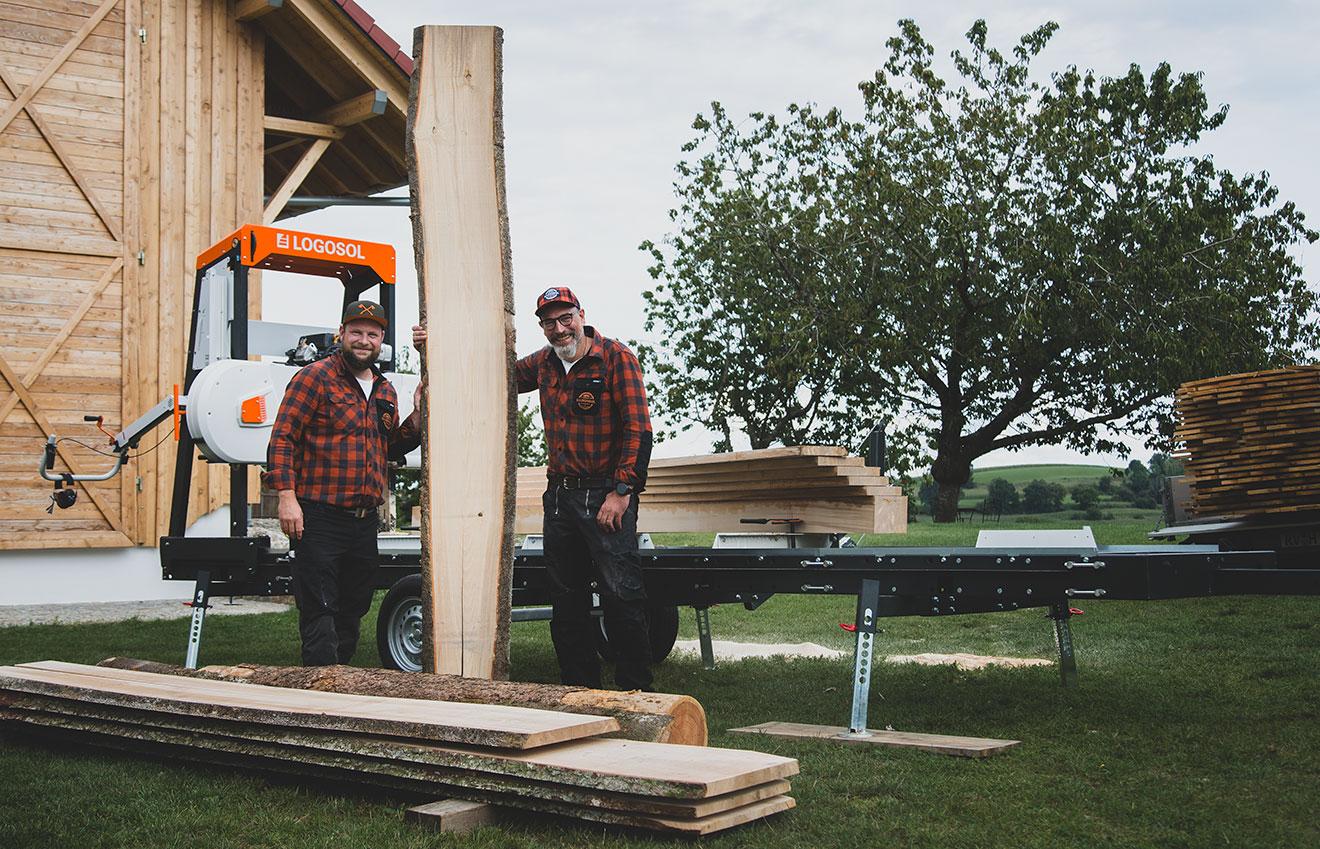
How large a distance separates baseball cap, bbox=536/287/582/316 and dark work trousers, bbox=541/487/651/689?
3.11ft

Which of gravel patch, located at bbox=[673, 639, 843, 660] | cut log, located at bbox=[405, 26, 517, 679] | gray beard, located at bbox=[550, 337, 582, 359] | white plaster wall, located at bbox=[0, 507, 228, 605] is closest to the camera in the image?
cut log, located at bbox=[405, 26, 517, 679]

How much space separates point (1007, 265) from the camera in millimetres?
32594

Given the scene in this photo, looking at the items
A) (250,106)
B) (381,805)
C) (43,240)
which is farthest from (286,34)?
(381,805)

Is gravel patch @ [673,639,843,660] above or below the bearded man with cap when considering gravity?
below

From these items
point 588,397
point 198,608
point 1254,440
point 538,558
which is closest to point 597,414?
point 588,397

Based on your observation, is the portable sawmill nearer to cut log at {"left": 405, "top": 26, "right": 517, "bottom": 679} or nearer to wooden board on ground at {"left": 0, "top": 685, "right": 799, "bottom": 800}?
cut log at {"left": 405, "top": 26, "right": 517, "bottom": 679}

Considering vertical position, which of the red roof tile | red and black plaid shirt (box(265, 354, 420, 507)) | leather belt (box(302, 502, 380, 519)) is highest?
the red roof tile

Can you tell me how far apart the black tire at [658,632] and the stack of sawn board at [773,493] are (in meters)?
0.88

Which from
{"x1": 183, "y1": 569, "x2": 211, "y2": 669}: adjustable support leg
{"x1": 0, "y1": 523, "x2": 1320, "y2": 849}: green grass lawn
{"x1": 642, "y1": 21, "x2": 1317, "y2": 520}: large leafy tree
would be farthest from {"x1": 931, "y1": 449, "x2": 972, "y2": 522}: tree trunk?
{"x1": 183, "y1": 569, "x2": 211, "y2": 669}: adjustable support leg

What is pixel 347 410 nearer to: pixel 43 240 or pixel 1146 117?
pixel 43 240

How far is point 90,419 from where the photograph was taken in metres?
9.42

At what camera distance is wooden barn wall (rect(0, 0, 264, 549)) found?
44.4 feet

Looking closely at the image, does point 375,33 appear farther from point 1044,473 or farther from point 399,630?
point 1044,473

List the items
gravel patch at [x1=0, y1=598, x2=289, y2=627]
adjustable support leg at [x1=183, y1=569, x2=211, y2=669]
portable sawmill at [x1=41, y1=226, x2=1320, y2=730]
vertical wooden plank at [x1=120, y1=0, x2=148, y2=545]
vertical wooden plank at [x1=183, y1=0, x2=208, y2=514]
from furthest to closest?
vertical wooden plank at [x1=183, y1=0, x2=208, y2=514] → vertical wooden plank at [x1=120, y1=0, x2=148, y2=545] → gravel patch at [x1=0, y1=598, x2=289, y2=627] → adjustable support leg at [x1=183, y1=569, x2=211, y2=669] → portable sawmill at [x1=41, y1=226, x2=1320, y2=730]
